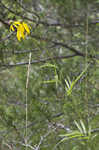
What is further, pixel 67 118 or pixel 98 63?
pixel 98 63

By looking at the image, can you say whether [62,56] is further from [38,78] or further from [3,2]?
[3,2]

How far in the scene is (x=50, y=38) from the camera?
1.18 metres

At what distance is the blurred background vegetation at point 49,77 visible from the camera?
0.76m

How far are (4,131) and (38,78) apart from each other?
12.2 inches

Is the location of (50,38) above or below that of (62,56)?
above

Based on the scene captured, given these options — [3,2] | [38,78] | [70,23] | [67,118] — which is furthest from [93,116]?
[3,2]

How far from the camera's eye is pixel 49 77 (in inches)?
35.3

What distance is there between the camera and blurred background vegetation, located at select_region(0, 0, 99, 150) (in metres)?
0.76

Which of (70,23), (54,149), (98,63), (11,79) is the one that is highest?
(70,23)

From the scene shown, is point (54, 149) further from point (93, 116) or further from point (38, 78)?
point (38, 78)

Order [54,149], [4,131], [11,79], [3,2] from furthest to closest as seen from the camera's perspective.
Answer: [11,79]
[3,2]
[4,131]
[54,149]

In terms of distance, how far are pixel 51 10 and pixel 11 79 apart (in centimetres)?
51

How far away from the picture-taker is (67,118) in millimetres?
821

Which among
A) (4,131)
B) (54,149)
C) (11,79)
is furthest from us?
(11,79)
